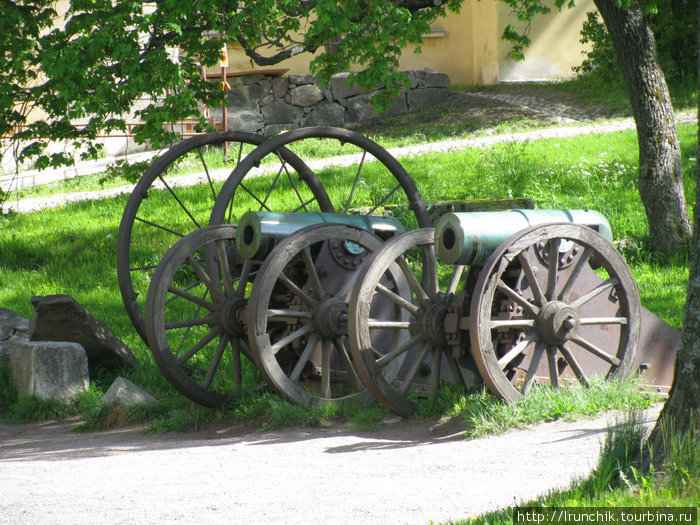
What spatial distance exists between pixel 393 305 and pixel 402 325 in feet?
2.39

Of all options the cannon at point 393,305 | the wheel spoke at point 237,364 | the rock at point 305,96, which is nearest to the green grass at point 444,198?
the wheel spoke at point 237,364

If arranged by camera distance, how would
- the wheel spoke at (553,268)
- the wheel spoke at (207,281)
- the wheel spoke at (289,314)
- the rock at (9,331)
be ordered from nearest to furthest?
the wheel spoke at (553,268), the wheel spoke at (289,314), the wheel spoke at (207,281), the rock at (9,331)

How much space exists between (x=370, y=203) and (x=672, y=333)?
4.87 m

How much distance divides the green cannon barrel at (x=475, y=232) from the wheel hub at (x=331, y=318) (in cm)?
89

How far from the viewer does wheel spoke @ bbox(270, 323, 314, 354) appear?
5.55m

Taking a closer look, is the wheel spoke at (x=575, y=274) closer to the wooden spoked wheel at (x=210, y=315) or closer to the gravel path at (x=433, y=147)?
the wooden spoked wheel at (x=210, y=315)

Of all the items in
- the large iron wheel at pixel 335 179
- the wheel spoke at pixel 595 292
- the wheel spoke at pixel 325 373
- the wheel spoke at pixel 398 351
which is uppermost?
the large iron wheel at pixel 335 179

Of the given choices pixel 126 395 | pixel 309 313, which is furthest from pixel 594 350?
pixel 126 395

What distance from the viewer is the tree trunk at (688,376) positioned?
3414 mm

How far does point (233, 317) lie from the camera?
5949 millimetres

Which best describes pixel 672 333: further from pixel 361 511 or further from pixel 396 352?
pixel 361 511

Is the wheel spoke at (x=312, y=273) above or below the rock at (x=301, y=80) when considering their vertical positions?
below

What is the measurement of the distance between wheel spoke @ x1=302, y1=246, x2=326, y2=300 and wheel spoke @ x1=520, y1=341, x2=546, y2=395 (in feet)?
4.62

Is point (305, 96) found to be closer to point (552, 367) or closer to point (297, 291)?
point (297, 291)
